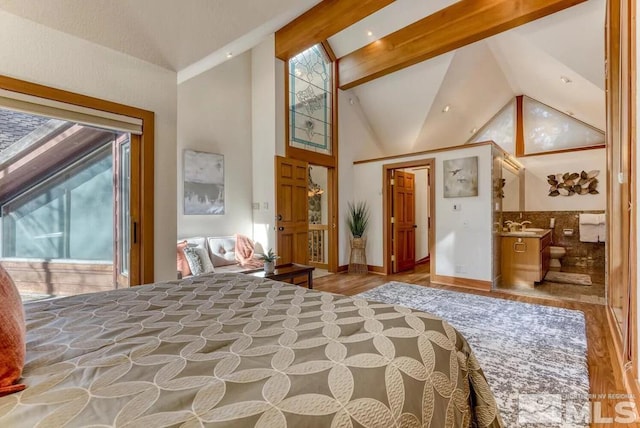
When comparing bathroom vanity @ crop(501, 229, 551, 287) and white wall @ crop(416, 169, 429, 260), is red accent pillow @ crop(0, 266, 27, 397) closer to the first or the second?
bathroom vanity @ crop(501, 229, 551, 287)

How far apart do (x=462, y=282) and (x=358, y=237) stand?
6.42 feet

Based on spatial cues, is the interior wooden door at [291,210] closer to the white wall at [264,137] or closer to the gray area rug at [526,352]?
the white wall at [264,137]

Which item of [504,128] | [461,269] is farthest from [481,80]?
[461,269]

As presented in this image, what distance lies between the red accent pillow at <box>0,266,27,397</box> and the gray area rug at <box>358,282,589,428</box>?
1.96 meters

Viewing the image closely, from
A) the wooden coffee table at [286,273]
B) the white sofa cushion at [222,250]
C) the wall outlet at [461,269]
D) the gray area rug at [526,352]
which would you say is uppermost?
the white sofa cushion at [222,250]

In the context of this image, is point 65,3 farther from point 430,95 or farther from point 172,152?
point 430,95

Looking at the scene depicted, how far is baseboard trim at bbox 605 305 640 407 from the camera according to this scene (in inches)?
66.2

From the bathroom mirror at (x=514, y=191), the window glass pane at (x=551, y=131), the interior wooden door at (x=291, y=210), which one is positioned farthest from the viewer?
the bathroom mirror at (x=514, y=191)

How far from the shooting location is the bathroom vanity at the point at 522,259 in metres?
4.34

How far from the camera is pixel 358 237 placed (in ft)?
18.8

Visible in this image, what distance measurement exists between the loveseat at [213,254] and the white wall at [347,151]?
1.87 metres

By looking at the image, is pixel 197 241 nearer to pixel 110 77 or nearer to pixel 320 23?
pixel 110 77

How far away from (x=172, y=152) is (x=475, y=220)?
4026mm

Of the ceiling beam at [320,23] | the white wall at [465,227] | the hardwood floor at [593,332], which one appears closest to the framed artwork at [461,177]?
the white wall at [465,227]
